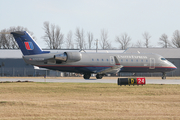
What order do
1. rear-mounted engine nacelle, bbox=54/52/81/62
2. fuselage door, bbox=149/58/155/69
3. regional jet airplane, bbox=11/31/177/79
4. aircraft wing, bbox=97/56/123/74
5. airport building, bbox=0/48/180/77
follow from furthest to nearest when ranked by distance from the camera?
airport building, bbox=0/48/180/77 → fuselage door, bbox=149/58/155/69 → aircraft wing, bbox=97/56/123/74 → rear-mounted engine nacelle, bbox=54/52/81/62 → regional jet airplane, bbox=11/31/177/79

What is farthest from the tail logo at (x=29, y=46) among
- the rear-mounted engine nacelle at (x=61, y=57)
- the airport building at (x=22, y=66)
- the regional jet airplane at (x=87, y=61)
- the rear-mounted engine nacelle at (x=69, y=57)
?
the airport building at (x=22, y=66)

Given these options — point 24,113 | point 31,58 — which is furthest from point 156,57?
point 24,113

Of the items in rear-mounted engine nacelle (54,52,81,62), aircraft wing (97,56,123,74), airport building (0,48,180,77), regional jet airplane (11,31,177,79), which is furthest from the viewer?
airport building (0,48,180,77)

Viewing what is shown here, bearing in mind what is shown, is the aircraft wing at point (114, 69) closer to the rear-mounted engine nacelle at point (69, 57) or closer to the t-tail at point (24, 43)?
the rear-mounted engine nacelle at point (69, 57)

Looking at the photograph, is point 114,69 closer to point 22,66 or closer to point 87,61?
point 87,61

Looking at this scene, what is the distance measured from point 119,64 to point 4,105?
95.2 ft

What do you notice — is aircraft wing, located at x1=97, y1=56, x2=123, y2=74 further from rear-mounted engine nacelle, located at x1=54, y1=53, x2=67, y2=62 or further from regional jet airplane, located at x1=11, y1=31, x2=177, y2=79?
rear-mounted engine nacelle, located at x1=54, y1=53, x2=67, y2=62

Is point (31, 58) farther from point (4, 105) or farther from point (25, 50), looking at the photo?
point (4, 105)

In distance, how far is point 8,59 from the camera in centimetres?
7262

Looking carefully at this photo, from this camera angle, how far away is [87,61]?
44844mm

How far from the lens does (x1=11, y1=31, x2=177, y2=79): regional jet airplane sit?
42.7 metres

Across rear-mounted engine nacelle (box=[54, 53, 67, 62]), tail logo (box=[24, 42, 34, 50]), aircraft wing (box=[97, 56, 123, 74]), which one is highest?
tail logo (box=[24, 42, 34, 50])

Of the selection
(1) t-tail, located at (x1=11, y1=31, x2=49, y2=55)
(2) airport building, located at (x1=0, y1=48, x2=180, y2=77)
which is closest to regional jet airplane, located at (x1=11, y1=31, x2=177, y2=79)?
(1) t-tail, located at (x1=11, y1=31, x2=49, y2=55)

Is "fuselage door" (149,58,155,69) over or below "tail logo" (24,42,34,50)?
below
